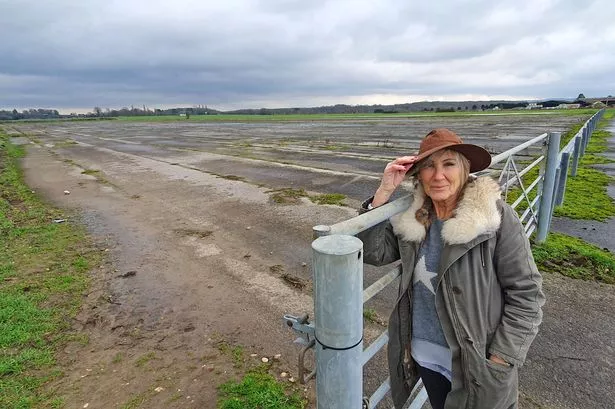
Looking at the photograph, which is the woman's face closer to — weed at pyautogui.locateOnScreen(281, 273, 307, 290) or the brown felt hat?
the brown felt hat

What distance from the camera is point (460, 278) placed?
5.27 ft

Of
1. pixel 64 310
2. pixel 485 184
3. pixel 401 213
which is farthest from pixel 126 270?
pixel 485 184

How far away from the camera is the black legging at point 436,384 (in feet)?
6.27

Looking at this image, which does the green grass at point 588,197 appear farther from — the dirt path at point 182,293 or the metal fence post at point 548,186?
the dirt path at point 182,293

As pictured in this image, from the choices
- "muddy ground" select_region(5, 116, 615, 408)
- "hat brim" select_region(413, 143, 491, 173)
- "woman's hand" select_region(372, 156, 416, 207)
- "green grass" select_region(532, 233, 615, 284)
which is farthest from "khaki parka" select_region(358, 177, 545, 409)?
"green grass" select_region(532, 233, 615, 284)

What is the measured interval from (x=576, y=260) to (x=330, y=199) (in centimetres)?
502

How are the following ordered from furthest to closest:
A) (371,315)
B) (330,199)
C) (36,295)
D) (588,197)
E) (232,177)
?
1. (232,177)
2. (330,199)
3. (588,197)
4. (36,295)
5. (371,315)

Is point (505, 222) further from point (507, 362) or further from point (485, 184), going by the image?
point (507, 362)

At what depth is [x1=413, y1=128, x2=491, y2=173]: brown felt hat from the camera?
5.66ft

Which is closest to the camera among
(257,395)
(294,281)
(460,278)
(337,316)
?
(337,316)

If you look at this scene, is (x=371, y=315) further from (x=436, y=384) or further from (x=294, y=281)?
(x=436, y=384)

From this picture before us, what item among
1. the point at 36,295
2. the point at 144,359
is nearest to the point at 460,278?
the point at 144,359

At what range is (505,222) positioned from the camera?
165 cm

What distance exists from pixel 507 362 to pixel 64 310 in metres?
4.54
